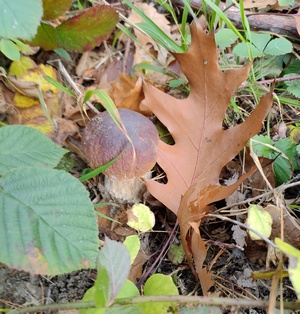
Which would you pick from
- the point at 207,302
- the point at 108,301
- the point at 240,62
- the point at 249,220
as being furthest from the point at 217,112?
the point at 108,301

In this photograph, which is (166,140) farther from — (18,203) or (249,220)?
(18,203)

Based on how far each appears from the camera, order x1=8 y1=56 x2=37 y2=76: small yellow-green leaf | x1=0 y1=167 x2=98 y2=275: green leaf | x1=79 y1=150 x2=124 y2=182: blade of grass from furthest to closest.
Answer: x1=8 y1=56 x2=37 y2=76: small yellow-green leaf
x1=79 y1=150 x2=124 y2=182: blade of grass
x1=0 y1=167 x2=98 y2=275: green leaf

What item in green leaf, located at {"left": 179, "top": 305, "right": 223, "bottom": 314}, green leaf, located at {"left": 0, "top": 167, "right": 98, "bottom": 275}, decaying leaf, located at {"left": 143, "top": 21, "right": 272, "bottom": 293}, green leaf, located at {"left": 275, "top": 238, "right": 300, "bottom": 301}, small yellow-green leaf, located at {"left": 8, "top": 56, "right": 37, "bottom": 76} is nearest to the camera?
green leaf, located at {"left": 275, "top": 238, "right": 300, "bottom": 301}

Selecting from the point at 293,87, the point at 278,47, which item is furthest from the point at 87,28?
the point at 293,87

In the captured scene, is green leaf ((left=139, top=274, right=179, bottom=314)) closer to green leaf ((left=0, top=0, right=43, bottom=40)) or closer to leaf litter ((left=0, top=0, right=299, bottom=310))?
leaf litter ((left=0, top=0, right=299, bottom=310))

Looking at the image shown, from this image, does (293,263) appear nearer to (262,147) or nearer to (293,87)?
(262,147)

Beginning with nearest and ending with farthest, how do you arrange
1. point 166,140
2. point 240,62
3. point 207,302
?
point 207,302, point 166,140, point 240,62

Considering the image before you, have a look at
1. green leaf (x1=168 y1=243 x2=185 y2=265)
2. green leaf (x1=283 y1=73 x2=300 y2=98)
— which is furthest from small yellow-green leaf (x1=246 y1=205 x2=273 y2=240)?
green leaf (x1=283 y1=73 x2=300 y2=98)
